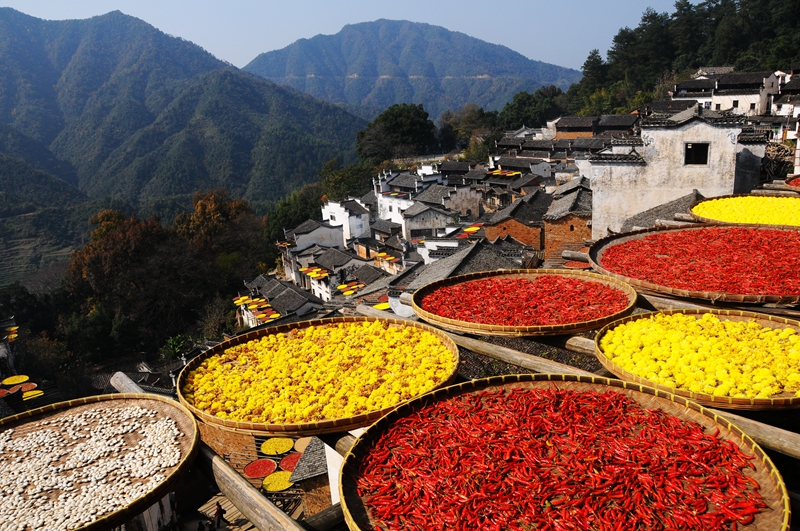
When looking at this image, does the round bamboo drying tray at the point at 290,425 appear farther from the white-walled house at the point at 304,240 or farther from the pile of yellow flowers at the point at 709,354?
the white-walled house at the point at 304,240

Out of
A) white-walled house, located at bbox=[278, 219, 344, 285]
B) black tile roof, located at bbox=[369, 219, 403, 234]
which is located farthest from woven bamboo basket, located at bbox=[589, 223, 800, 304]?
white-walled house, located at bbox=[278, 219, 344, 285]

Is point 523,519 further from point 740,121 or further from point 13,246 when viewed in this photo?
point 13,246

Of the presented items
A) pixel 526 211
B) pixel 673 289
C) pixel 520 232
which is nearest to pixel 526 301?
pixel 673 289

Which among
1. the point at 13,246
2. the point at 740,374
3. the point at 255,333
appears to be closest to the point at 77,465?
the point at 255,333

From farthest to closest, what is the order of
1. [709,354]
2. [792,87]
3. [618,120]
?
[618,120] → [792,87] → [709,354]

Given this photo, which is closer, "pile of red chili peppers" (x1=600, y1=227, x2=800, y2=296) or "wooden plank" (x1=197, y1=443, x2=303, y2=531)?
"wooden plank" (x1=197, y1=443, x2=303, y2=531)

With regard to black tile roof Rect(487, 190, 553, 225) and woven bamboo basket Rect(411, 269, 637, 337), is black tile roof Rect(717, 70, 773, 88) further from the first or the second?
woven bamboo basket Rect(411, 269, 637, 337)

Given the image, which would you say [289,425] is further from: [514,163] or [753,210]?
[514,163]
